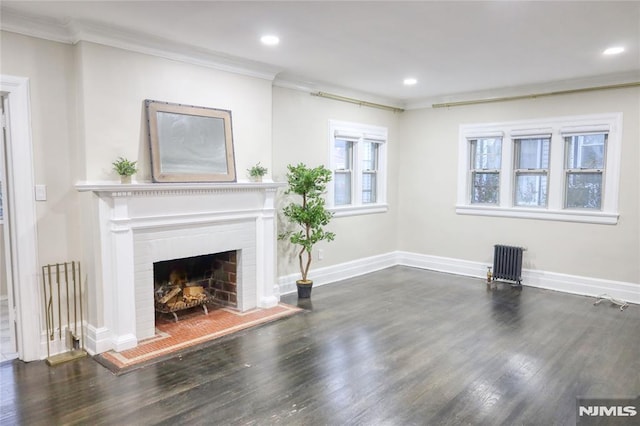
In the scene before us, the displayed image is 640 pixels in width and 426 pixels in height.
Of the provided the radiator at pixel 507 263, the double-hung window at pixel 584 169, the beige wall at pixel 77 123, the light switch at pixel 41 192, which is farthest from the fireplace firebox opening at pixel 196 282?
the double-hung window at pixel 584 169

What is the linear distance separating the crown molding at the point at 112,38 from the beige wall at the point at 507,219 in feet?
11.3

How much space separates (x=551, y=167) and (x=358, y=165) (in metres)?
2.51

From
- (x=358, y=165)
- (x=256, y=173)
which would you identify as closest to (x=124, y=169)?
(x=256, y=173)

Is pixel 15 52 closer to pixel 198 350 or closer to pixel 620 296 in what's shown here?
pixel 198 350

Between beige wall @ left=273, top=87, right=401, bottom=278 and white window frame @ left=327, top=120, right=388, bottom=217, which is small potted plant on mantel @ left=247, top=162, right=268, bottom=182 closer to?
beige wall @ left=273, top=87, right=401, bottom=278

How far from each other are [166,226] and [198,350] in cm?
110

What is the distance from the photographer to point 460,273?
650 cm

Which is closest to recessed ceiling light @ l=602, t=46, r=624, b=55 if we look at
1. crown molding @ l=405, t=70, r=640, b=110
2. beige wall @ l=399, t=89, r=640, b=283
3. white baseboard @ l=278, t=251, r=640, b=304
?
crown molding @ l=405, t=70, r=640, b=110

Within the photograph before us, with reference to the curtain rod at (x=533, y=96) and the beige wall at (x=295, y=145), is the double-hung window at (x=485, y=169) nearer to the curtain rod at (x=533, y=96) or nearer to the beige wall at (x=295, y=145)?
the beige wall at (x=295, y=145)

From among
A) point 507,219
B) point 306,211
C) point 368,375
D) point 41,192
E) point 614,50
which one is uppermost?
point 614,50

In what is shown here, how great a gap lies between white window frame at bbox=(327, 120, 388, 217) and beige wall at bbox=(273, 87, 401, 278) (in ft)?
0.26

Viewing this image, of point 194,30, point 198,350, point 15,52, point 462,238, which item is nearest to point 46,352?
point 198,350

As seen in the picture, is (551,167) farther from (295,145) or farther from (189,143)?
(189,143)

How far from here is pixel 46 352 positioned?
3.48 metres
